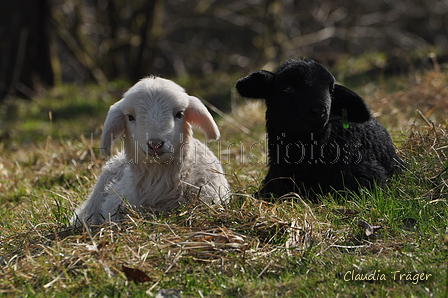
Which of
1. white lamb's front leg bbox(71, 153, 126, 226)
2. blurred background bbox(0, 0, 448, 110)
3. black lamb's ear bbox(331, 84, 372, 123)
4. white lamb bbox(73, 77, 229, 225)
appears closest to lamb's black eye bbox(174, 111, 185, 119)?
white lamb bbox(73, 77, 229, 225)

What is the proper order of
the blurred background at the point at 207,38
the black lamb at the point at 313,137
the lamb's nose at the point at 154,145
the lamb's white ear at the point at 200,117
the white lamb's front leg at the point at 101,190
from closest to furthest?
the lamb's nose at the point at 154,145 < the black lamb at the point at 313,137 < the lamb's white ear at the point at 200,117 < the white lamb's front leg at the point at 101,190 < the blurred background at the point at 207,38

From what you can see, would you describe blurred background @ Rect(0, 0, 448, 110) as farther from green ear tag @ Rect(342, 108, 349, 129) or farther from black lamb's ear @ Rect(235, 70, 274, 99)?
black lamb's ear @ Rect(235, 70, 274, 99)

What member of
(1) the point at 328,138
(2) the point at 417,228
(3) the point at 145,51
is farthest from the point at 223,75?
(2) the point at 417,228

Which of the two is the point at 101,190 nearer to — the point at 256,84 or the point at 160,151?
the point at 160,151

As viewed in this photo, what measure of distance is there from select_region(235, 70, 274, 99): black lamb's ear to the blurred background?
513 cm

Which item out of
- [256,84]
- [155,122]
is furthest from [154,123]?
→ [256,84]

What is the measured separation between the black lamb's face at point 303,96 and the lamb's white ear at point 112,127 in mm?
1185

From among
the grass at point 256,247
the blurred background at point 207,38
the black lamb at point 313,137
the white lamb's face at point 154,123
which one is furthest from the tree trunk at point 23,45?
the black lamb at point 313,137

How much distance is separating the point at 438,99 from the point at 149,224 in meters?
4.69

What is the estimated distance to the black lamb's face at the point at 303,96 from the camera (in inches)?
153

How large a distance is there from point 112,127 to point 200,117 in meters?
0.67

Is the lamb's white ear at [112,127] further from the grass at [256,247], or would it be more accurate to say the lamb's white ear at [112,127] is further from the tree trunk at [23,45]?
the tree trunk at [23,45]

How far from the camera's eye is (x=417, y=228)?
3.41 metres

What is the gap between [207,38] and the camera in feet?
62.0
